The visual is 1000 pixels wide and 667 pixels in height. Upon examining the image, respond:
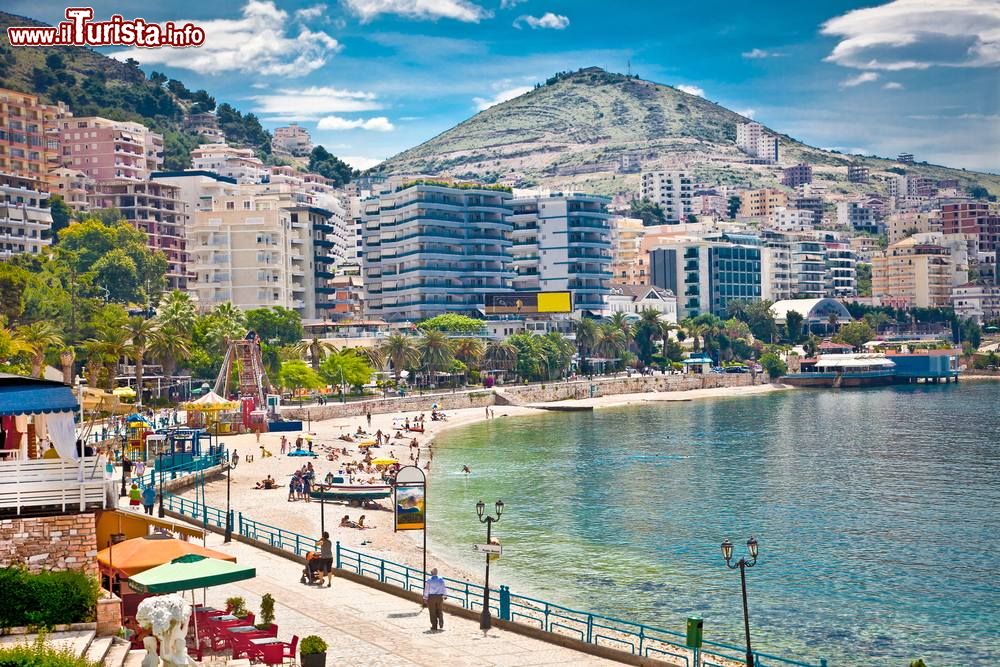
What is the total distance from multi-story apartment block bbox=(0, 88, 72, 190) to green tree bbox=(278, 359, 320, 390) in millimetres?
69252

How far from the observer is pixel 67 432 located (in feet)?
84.5

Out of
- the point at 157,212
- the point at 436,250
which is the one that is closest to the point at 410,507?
the point at 436,250

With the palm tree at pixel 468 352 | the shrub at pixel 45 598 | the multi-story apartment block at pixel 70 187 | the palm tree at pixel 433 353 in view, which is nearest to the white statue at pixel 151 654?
the shrub at pixel 45 598

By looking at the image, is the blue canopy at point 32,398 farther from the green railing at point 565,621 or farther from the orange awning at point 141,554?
the green railing at point 565,621

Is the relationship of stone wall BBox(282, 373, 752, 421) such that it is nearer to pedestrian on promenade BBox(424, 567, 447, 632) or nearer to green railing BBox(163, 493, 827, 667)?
green railing BBox(163, 493, 827, 667)

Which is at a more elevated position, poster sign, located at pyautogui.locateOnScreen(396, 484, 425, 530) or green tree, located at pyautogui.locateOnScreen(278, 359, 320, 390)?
green tree, located at pyautogui.locateOnScreen(278, 359, 320, 390)

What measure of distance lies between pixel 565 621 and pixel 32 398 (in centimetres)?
1834

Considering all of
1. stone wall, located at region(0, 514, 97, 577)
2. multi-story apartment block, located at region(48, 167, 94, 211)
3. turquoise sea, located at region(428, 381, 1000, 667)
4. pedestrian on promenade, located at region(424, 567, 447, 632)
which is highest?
multi-story apartment block, located at region(48, 167, 94, 211)

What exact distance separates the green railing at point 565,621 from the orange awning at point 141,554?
697 cm

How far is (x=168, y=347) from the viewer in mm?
99938

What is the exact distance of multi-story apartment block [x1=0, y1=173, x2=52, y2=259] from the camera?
491 ft

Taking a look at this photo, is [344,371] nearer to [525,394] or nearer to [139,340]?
[139,340]

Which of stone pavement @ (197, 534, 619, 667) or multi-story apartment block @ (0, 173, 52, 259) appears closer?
stone pavement @ (197, 534, 619, 667)

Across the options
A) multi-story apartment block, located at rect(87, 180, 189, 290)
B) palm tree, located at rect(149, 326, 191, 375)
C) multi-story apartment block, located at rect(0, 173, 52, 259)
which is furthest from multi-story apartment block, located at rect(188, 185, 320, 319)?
palm tree, located at rect(149, 326, 191, 375)
